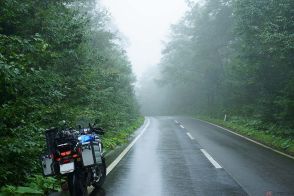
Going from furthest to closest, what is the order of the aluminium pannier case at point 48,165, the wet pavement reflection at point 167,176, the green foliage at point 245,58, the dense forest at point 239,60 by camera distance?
1. the dense forest at point 239,60
2. the green foliage at point 245,58
3. the wet pavement reflection at point 167,176
4. the aluminium pannier case at point 48,165

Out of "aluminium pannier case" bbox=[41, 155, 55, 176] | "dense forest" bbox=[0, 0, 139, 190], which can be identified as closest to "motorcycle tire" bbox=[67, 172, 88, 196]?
"aluminium pannier case" bbox=[41, 155, 55, 176]

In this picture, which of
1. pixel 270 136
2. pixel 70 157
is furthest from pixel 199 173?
pixel 270 136

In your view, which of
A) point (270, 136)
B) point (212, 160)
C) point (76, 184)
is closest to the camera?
point (76, 184)

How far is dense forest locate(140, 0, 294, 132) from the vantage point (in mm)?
17547

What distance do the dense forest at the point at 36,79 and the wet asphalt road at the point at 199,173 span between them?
1.72m

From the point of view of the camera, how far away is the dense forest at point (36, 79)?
7.43 meters

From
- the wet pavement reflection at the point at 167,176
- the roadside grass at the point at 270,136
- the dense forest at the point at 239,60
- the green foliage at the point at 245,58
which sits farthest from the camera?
the dense forest at the point at 239,60

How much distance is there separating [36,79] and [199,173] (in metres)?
4.64

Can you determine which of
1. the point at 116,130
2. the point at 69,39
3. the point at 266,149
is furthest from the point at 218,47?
the point at 69,39

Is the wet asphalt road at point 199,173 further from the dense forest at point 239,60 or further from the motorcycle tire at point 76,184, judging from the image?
the dense forest at point 239,60

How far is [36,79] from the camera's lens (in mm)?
8508

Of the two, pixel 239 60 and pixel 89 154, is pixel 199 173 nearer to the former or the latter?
pixel 89 154

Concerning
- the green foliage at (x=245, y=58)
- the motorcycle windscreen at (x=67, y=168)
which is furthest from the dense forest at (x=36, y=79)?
the green foliage at (x=245, y=58)

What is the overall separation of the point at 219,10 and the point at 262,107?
22101 mm
